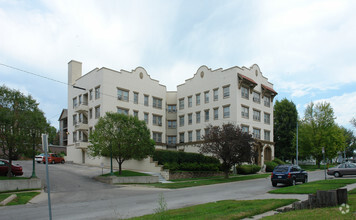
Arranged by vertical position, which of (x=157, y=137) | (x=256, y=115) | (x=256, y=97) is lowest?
(x=157, y=137)

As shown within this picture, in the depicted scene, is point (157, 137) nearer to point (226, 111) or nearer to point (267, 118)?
point (226, 111)

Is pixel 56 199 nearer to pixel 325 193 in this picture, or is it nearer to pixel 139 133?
pixel 139 133

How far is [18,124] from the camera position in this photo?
23250 mm

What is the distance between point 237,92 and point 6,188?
31240mm

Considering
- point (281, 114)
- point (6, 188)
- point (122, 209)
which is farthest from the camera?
point (281, 114)

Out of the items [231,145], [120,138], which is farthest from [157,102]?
[120,138]

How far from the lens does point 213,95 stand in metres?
47.5

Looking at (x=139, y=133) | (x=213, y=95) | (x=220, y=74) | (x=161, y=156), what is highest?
(x=220, y=74)

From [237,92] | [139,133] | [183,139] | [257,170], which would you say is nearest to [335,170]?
[257,170]

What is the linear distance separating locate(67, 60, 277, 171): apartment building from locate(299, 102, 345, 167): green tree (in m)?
5.67

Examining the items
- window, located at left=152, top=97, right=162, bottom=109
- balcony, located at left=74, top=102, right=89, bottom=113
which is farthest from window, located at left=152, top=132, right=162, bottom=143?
balcony, located at left=74, top=102, right=89, bottom=113

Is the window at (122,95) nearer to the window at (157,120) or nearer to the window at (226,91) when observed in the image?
the window at (157,120)

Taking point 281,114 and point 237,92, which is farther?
point 281,114

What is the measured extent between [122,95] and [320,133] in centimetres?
3039
